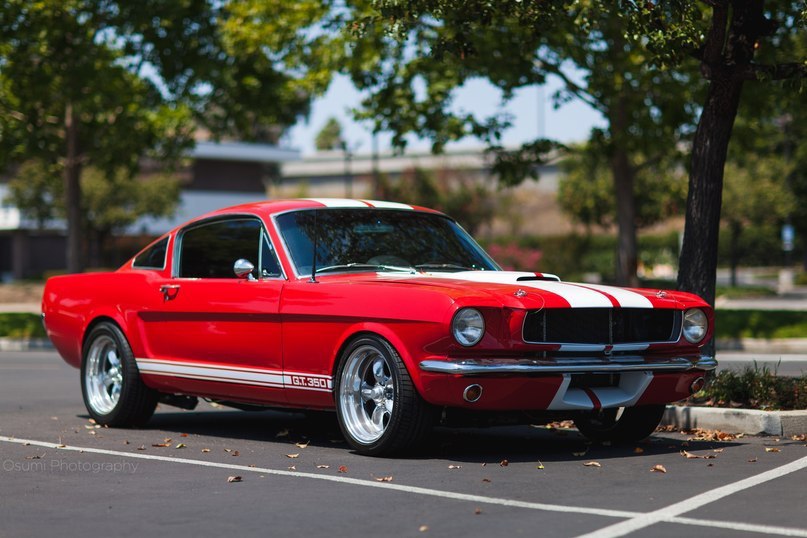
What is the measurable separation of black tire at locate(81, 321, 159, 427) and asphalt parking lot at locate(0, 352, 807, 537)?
19 cm

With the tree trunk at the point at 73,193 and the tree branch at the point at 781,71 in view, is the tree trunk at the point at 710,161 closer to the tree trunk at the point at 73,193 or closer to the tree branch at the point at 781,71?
the tree branch at the point at 781,71

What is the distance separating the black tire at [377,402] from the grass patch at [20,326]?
17349 millimetres

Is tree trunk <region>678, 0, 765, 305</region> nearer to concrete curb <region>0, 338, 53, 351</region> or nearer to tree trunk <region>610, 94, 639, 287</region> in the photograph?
tree trunk <region>610, 94, 639, 287</region>

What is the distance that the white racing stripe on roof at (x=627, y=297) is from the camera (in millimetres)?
7785

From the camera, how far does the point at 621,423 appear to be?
28.5 ft

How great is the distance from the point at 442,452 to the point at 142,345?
9.09ft

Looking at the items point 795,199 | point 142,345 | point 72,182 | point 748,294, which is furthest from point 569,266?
point 142,345

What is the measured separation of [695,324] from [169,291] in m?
3.82

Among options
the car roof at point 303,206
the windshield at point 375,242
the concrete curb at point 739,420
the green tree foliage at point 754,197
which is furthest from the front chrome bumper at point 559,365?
the green tree foliage at point 754,197

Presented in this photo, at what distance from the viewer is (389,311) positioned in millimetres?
7543

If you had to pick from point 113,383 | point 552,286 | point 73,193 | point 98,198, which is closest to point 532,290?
point 552,286

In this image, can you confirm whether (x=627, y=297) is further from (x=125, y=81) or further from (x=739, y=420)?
(x=125, y=81)

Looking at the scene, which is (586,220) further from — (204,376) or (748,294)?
(204,376)

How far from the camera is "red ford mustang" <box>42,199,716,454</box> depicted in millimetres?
7367
